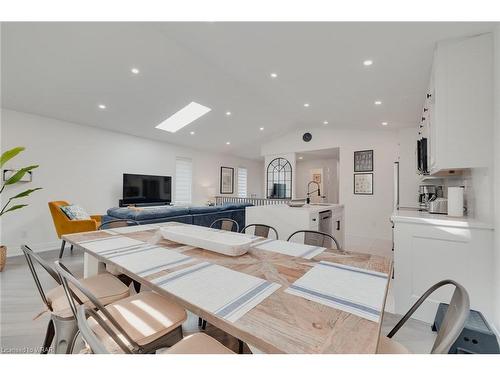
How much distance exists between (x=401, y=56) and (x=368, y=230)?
4243 millimetres

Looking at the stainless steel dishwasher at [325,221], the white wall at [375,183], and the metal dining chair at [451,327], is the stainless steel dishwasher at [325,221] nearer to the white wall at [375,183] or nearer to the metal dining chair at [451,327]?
the white wall at [375,183]

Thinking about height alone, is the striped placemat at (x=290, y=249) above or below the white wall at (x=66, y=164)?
below

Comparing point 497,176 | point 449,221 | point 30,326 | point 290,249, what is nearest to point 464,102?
point 497,176

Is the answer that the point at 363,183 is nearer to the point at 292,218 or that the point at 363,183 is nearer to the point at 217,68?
the point at 292,218

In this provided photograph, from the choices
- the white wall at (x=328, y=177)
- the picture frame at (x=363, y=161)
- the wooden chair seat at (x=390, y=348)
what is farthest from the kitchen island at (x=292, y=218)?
the white wall at (x=328, y=177)

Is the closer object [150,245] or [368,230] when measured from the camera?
[150,245]

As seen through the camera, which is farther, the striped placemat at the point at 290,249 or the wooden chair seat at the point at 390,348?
the striped placemat at the point at 290,249

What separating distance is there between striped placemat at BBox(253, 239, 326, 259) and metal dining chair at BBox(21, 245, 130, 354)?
0.97 meters

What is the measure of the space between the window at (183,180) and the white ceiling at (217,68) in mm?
1962

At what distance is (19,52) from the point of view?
2646mm

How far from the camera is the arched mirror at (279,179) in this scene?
701cm
